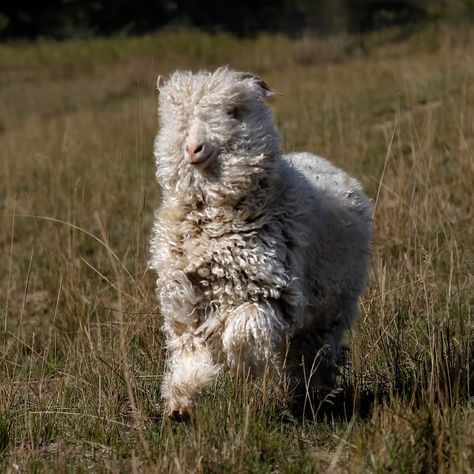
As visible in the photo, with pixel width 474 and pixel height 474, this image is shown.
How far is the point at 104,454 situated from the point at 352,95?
9.86m

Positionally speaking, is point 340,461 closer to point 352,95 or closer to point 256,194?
point 256,194

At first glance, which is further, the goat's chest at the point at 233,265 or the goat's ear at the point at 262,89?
the goat's ear at the point at 262,89

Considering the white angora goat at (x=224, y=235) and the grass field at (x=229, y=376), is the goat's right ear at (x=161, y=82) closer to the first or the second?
the white angora goat at (x=224, y=235)

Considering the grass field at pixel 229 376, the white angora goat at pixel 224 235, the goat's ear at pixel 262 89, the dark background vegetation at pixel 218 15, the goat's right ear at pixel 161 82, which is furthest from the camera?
the dark background vegetation at pixel 218 15

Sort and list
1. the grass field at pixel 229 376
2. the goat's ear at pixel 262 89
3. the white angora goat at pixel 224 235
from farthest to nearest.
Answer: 1. the goat's ear at pixel 262 89
2. the white angora goat at pixel 224 235
3. the grass field at pixel 229 376

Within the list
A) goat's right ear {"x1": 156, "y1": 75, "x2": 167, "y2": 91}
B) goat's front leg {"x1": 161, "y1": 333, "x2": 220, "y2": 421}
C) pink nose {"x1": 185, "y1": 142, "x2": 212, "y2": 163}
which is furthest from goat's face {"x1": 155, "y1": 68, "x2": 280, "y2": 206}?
goat's front leg {"x1": 161, "y1": 333, "x2": 220, "y2": 421}

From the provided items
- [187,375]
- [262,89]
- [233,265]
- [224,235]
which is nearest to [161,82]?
[262,89]

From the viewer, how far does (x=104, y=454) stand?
3.62 metres

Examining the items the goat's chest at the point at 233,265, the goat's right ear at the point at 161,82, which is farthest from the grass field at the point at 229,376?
the goat's right ear at the point at 161,82

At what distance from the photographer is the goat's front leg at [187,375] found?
137 inches

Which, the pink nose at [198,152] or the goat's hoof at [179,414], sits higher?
the pink nose at [198,152]

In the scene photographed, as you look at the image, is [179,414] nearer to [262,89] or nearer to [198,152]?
[198,152]

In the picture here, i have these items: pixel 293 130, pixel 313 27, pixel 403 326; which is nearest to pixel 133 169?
pixel 293 130

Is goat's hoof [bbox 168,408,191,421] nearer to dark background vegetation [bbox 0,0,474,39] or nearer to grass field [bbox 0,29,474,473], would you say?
grass field [bbox 0,29,474,473]
